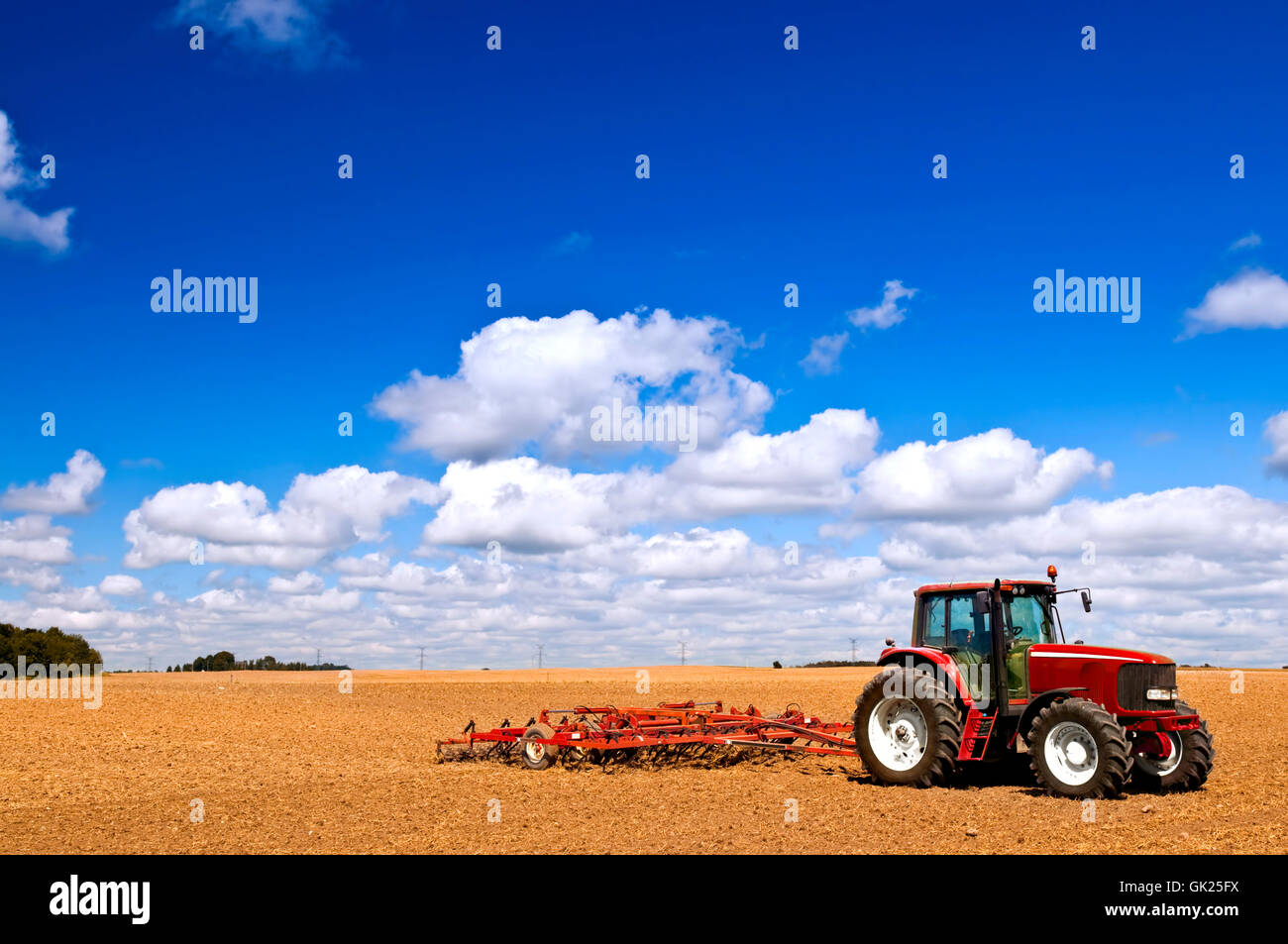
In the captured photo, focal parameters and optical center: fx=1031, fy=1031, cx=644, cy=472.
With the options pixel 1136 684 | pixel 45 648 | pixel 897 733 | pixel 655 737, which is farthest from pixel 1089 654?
pixel 45 648

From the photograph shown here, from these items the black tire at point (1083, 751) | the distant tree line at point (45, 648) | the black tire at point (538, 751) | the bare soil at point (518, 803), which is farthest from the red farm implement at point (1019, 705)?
the distant tree line at point (45, 648)

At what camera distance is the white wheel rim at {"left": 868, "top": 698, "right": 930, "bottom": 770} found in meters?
14.8

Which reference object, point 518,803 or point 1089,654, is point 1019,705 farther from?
point 518,803

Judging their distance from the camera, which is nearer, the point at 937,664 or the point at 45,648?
the point at 937,664

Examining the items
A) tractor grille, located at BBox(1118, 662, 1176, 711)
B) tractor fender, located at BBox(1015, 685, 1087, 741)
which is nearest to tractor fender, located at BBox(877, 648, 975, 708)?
tractor fender, located at BBox(1015, 685, 1087, 741)

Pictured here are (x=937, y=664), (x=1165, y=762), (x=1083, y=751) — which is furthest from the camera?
(x=937, y=664)

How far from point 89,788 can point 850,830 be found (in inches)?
477

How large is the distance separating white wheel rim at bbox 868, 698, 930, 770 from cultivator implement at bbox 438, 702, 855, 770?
43.5 inches

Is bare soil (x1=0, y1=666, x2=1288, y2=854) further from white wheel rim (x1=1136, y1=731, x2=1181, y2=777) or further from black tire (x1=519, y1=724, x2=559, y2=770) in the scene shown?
Result: white wheel rim (x1=1136, y1=731, x2=1181, y2=777)

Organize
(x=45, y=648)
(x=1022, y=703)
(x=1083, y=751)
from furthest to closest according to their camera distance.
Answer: (x=45, y=648) → (x=1022, y=703) → (x=1083, y=751)

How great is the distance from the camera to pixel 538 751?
56.4ft

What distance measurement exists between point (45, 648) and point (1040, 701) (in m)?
52.6

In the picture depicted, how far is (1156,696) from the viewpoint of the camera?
13.4 meters
